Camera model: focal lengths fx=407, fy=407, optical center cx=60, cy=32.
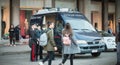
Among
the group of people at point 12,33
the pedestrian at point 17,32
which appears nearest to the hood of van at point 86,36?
the group of people at point 12,33

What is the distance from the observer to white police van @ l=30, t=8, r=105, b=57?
67.7ft

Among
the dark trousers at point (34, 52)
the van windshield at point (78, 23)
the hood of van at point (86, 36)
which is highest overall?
the van windshield at point (78, 23)

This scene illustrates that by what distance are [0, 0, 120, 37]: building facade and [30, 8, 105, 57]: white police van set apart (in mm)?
14470

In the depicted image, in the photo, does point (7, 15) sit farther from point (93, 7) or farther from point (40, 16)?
point (40, 16)

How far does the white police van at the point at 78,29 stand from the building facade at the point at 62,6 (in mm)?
14470

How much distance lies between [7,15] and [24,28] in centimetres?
222

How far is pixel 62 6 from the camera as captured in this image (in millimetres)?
41312

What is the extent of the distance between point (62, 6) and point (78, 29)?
20011mm

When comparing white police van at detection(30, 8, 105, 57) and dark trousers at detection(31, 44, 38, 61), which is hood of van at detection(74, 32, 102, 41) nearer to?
white police van at detection(30, 8, 105, 57)

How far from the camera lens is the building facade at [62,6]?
124 feet

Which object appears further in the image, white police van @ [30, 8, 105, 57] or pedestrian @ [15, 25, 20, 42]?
pedestrian @ [15, 25, 20, 42]

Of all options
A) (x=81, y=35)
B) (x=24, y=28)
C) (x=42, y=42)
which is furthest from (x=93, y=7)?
(x=42, y=42)

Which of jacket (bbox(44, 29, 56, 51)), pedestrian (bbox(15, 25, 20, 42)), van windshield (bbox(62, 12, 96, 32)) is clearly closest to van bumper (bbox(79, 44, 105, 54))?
van windshield (bbox(62, 12, 96, 32))

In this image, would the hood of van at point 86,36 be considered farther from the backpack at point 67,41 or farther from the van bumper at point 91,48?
the backpack at point 67,41
